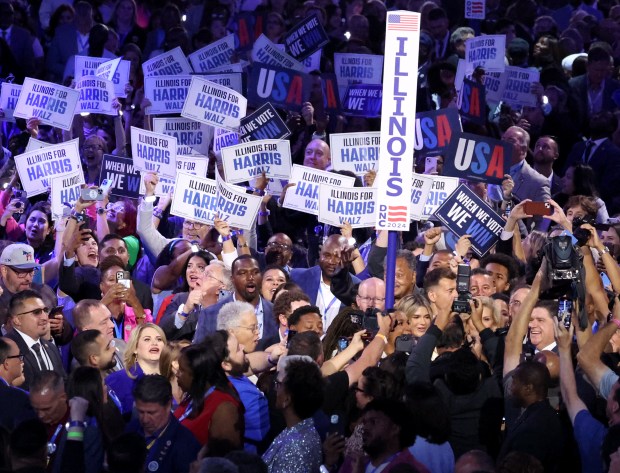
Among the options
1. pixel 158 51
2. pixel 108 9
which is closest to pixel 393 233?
pixel 158 51

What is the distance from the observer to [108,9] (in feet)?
62.4

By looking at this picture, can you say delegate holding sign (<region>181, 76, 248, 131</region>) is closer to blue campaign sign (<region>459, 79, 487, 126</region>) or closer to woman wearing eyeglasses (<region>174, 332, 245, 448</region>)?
blue campaign sign (<region>459, 79, 487, 126</region>)

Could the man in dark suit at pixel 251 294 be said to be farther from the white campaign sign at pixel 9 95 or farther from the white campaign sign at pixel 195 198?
the white campaign sign at pixel 9 95

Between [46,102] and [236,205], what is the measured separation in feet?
10.8

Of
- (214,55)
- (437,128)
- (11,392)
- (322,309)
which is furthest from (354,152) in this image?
(11,392)

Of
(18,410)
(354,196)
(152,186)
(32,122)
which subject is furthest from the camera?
(32,122)

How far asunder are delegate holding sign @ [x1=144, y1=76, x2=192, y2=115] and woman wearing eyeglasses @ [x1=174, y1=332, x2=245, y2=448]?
760cm

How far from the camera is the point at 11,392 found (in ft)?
26.0

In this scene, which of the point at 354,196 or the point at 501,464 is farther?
the point at 354,196

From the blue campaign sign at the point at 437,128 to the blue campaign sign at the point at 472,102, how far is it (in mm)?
740

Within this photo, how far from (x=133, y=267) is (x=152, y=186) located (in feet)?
2.99

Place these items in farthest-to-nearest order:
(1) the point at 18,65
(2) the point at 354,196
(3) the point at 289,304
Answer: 1. (1) the point at 18,65
2. (2) the point at 354,196
3. (3) the point at 289,304

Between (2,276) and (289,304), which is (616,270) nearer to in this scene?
(289,304)

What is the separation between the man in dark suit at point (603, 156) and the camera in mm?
14109
